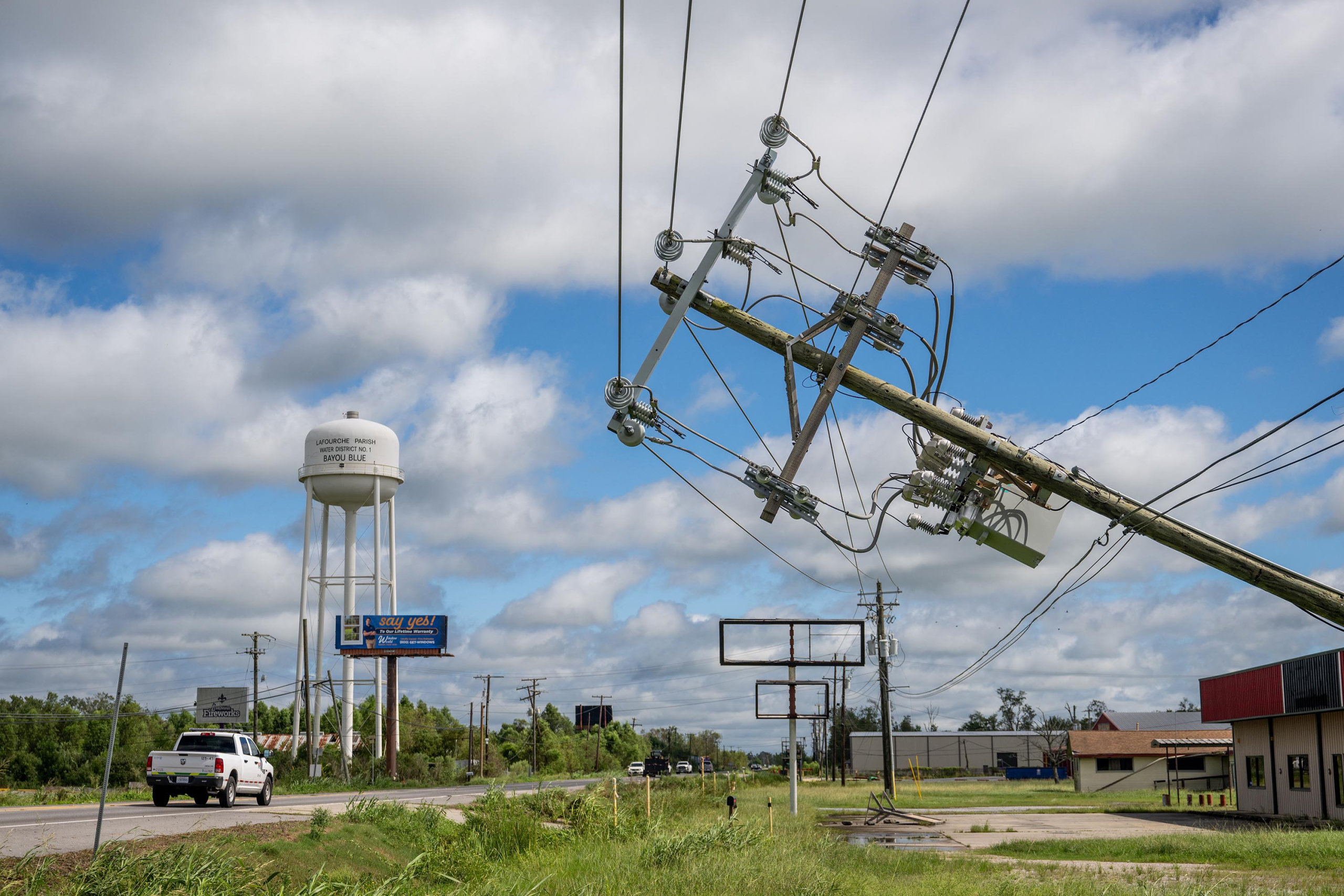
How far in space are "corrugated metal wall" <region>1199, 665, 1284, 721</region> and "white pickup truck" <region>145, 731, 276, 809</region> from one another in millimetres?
31445

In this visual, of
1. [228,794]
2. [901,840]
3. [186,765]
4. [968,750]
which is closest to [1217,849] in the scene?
[901,840]

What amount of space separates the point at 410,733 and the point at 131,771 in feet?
79.2

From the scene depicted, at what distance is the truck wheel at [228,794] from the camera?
25422mm

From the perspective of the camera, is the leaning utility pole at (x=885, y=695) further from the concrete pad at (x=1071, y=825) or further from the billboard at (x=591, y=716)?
the billboard at (x=591, y=716)

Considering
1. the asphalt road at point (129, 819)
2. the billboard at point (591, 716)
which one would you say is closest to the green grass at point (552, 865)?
the asphalt road at point (129, 819)

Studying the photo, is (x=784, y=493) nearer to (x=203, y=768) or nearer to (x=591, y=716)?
(x=203, y=768)

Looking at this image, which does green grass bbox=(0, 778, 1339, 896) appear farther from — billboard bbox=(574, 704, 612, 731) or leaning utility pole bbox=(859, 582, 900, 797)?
billboard bbox=(574, 704, 612, 731)

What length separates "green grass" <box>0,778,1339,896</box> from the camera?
451 inches

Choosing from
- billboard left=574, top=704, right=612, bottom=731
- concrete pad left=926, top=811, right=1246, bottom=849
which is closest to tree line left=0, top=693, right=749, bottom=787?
billboard left=574, top=704, right=612, bottom=731

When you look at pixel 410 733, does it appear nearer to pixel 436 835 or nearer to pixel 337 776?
pixel 337 776

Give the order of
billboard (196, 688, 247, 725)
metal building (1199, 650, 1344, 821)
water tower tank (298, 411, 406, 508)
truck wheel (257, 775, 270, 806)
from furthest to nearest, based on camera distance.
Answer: billboard (196, 688, 247, 725) → water tower tank (298, 411, 406, 508) → metal building (1199, 650, 1344, 821) → truck wheel (257, 775, 270, 806)

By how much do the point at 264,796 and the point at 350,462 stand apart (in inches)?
1128

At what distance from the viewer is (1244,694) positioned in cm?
3972

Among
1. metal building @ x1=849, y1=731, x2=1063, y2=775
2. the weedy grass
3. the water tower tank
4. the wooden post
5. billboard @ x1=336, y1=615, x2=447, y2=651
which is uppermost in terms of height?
the water tower tank
